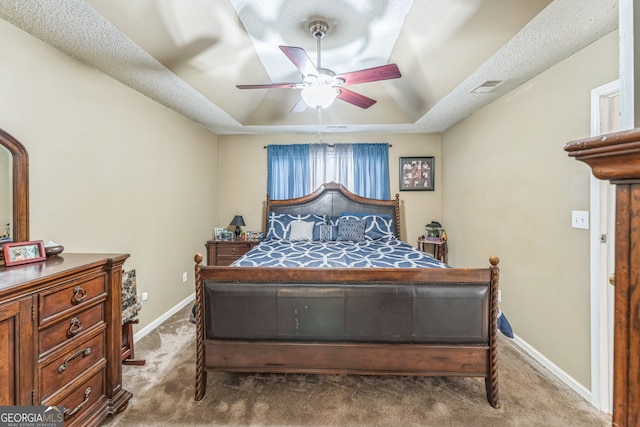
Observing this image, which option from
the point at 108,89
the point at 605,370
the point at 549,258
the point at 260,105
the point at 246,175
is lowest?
the point at 605,370

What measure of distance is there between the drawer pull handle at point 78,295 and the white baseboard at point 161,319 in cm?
143

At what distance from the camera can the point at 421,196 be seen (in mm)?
4527

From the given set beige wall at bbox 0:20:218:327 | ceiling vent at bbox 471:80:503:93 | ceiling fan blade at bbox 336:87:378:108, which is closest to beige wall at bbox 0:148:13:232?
beige wall at bbox 0:20:218:327

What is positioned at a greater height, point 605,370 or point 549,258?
point 549,258

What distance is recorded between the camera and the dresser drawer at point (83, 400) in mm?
1542

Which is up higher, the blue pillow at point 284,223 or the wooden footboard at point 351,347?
the blue pillow at point 284,223

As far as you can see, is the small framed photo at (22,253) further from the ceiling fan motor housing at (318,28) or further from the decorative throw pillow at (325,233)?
the decorative throw pillow at (325,233)

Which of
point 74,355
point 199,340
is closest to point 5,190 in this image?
point 74,355

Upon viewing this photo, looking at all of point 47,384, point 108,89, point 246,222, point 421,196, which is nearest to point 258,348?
point 47,384

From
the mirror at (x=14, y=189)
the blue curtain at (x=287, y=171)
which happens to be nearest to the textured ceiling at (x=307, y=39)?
the mirror at (x=14, y=189)

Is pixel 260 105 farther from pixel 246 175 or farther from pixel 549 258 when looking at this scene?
pixel 549 258

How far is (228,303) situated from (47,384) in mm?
918

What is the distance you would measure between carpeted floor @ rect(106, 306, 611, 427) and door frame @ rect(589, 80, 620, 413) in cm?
18

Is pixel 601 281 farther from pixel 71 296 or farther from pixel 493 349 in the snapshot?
pixel 71 296
